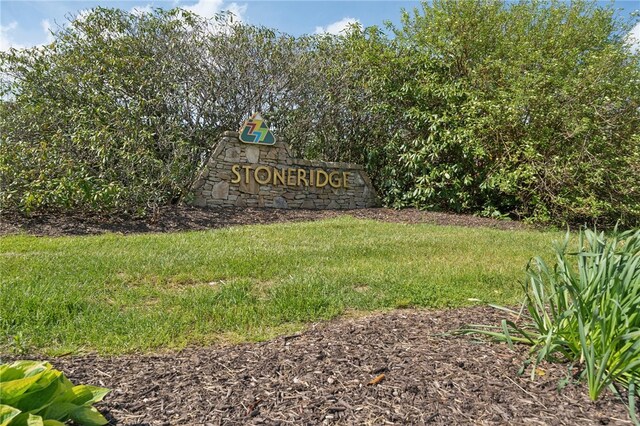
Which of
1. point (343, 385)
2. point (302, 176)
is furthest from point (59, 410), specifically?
point (302, 176)

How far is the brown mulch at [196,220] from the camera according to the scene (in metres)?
6.41

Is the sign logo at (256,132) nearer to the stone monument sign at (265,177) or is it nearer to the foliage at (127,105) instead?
the stone monument sign at (265,177)

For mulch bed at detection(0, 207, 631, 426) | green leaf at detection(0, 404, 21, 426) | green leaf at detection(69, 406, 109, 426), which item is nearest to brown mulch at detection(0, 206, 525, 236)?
mulch bed at detection(0, 207, 631, 426)

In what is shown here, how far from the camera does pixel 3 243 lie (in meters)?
5.20

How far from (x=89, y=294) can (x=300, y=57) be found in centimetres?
846

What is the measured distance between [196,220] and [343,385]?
233 inches

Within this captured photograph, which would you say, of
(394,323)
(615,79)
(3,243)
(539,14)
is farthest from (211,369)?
(539,14)

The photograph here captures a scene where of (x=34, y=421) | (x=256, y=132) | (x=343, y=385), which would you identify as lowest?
(x=343, y=385)

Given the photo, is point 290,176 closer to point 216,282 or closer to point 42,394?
point 216,282

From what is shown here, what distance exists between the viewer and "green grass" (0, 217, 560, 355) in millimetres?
2850

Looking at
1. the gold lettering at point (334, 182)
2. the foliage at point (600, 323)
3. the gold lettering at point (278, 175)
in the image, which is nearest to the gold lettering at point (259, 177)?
the gold lettering at point (278, 175)

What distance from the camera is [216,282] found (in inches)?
156

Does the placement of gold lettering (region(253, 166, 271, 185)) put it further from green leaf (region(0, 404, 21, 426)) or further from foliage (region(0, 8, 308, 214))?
green leaf (region(0, 404, 21, 426))

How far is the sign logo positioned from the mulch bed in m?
6.76
